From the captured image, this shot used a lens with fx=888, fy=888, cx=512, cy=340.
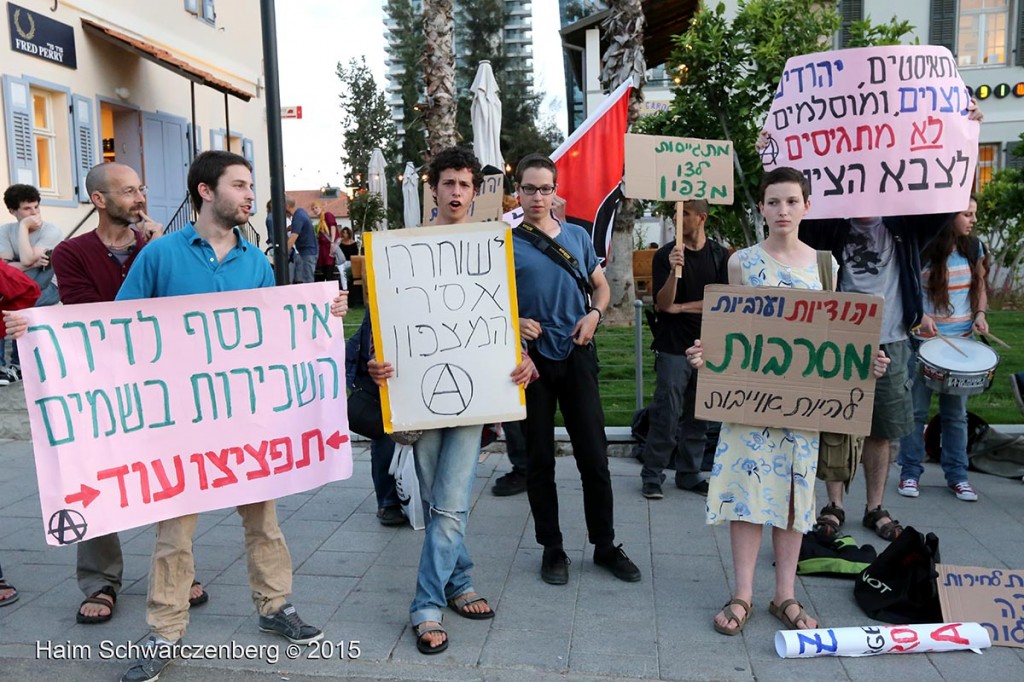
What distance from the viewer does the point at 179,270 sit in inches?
143

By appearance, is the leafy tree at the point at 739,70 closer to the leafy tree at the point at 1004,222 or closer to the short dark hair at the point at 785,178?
the short dark hair at the point at 785,178

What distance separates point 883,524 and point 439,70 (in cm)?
931

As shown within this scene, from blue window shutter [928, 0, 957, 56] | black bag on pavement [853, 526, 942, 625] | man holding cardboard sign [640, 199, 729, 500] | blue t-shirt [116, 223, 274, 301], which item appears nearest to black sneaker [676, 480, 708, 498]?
man holding cardboard sign [640, 199, 729, 500]

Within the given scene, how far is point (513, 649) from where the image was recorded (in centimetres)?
373

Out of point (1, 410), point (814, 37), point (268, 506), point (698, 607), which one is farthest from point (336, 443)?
point (814, 37)

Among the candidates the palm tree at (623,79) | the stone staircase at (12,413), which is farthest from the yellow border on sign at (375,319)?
the palm tree at (623,79)

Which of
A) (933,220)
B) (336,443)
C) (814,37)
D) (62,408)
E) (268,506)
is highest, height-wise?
(814,37)

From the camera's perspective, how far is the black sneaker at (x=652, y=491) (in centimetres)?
588

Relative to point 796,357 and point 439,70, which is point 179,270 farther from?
point 439,70

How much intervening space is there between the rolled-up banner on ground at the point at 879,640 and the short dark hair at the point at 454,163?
2.35m

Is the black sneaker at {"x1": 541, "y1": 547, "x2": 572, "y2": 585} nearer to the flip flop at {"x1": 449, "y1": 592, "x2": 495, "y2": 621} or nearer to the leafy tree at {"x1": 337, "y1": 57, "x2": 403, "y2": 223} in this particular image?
the flip flop at {"x1": 449, "y1": 592, "x2": 495, "y2": 621}

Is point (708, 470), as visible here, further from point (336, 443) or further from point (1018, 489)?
point (336, 443)

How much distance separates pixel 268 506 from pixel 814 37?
8.75 m

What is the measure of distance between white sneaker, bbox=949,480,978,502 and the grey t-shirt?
160 cm
